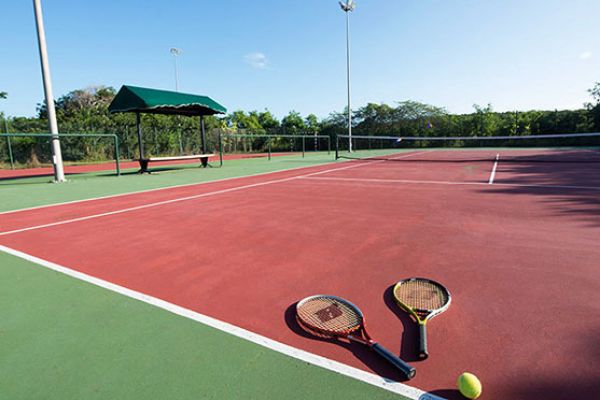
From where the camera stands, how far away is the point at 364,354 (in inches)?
86.2

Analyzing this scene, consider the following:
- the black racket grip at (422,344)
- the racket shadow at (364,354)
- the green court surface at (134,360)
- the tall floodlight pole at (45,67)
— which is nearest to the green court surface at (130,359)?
the green court surface at (134,360)

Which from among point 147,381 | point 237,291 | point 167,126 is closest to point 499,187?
point 237,291

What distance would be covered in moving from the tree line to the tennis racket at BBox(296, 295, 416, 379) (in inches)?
929

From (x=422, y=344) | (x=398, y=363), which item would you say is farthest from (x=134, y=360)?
(x=422, y=344)

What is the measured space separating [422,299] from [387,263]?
981mm

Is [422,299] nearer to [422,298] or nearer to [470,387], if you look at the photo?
[422,298]

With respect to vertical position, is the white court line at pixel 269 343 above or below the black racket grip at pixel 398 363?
below

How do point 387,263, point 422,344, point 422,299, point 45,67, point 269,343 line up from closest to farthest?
point 422,344 < point 269,343 < point 422,299 < point 387,263 < point 45,67

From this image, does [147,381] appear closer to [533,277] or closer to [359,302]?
[359,302]

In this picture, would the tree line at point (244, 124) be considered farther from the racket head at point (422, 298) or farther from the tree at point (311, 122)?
the racket head at point (422, 298)

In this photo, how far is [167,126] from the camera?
2800 centimetres

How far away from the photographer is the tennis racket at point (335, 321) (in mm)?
2197

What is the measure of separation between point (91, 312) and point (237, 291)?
3.88 feet

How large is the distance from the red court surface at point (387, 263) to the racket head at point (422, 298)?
0.30ft
